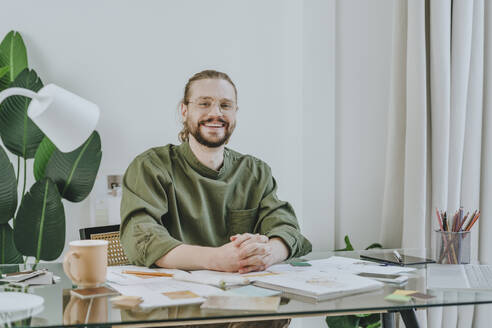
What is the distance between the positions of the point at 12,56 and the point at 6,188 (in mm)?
585

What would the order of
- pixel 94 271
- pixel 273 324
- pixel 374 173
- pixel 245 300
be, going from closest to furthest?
pixel 245 300 < pixel 94 271 < pixel 273 324 < pixel 374 173

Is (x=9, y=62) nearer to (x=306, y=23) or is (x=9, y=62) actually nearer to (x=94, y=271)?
(x=306, y=23)

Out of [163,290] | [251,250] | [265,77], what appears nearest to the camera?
[163,290]

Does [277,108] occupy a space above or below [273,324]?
above

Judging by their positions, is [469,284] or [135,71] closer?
[469,284]

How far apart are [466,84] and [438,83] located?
131 millimetres

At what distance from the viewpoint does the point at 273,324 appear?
152 centimetres

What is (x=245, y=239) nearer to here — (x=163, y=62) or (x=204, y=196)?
(x=204, y=196)

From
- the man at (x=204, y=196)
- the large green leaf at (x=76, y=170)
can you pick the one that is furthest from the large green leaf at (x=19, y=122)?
the man at (x=204, y=196)

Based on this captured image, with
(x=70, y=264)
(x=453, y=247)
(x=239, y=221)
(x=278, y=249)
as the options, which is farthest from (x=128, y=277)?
(x=453, y=247)

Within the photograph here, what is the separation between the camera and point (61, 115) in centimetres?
96

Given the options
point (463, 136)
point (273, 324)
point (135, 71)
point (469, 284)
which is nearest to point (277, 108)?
point (135, 71)

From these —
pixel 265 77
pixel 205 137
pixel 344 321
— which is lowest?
pixel 344 321

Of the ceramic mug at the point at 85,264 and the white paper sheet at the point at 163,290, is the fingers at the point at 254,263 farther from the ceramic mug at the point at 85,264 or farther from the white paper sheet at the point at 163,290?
the ceramic mug at the point at 85,264
